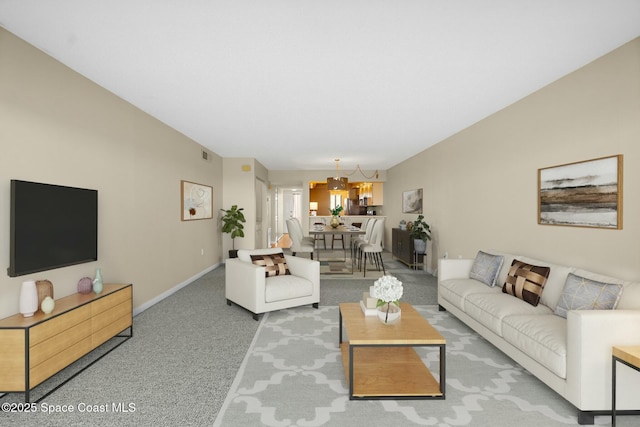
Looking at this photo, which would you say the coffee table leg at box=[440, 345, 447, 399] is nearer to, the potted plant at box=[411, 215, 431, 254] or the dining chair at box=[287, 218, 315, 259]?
the potted plant at box=[411, 215, 431, 254]

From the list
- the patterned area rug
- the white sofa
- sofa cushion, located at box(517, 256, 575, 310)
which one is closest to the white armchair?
the patterned area rug

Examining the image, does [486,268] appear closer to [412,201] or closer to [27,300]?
[412,201]

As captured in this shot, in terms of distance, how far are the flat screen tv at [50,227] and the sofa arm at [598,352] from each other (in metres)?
3.75

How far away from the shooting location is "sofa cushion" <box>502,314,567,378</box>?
203 cm

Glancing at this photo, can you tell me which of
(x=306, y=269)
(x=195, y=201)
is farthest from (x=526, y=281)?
(x=195, y=201)

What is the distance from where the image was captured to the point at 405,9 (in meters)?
1.98

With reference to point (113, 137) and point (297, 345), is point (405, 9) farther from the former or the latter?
point (113, 137)

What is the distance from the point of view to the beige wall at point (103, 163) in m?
2.32

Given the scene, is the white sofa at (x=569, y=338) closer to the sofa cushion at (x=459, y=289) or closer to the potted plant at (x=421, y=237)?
the sofa cushion at (x=459, y=289)

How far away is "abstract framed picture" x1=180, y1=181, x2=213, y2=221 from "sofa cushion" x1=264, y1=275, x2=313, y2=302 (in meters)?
2.31

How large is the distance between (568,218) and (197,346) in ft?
12.3

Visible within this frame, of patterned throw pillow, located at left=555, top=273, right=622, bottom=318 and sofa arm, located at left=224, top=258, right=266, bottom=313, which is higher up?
patterned throw pillow, located at left=555, top=273, right=622, bottom=318

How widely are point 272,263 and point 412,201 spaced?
14.7ft

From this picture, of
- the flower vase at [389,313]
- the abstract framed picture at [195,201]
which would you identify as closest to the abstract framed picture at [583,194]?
the flower vase at [389,313]
